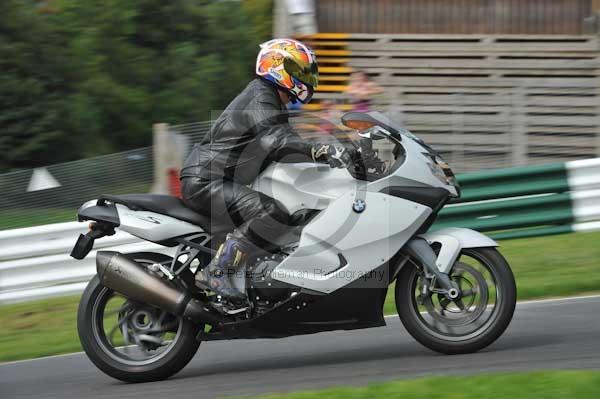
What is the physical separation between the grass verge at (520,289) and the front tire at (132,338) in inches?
53.3

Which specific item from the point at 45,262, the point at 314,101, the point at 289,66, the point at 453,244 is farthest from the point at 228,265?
the point at 314,101

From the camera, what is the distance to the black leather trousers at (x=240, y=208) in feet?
21.0

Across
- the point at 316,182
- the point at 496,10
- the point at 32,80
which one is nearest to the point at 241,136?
the point at 316,182

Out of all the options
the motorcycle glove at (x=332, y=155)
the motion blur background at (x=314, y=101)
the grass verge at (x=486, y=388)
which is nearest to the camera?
the grass verge at (x=486, y=388)

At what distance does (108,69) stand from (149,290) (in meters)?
13.2

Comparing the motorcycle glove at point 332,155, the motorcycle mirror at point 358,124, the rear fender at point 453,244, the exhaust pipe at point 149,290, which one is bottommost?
the exhaust pipe at point 149,290

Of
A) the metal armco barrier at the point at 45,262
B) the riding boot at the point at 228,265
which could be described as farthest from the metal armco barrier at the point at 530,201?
the riding boot at the point at 228,265

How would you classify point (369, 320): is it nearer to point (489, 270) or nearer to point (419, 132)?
point (489, 270)

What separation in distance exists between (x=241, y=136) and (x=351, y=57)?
47.0 ft

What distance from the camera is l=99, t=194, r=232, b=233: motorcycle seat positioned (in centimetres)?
658

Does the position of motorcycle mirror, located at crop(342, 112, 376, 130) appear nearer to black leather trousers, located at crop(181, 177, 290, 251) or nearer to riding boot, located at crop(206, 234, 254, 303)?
black leather trousers, located at crop(181, 177, 290, 251)

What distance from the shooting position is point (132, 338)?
21.8 ft

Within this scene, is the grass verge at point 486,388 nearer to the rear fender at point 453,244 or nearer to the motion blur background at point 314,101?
the rear fender at point 453,244

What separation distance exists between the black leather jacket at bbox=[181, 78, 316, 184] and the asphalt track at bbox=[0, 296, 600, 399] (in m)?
1.26
